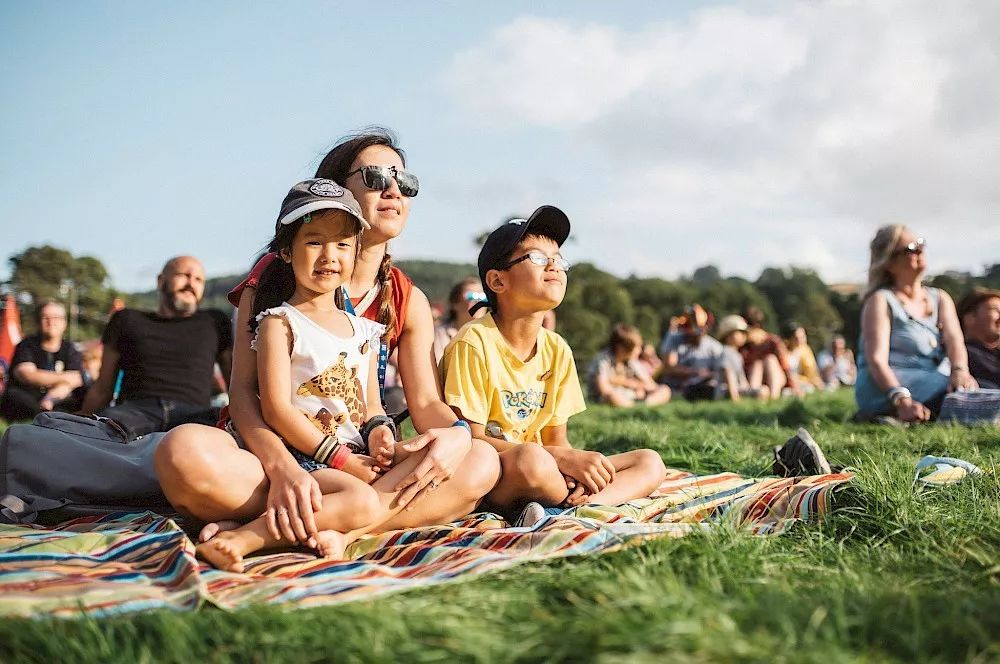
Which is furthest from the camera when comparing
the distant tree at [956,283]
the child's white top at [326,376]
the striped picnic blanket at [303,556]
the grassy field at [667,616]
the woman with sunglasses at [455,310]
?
the distant tree at [956,283]

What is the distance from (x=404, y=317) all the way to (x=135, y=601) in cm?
181

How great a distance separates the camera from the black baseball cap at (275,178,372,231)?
3.09 meters

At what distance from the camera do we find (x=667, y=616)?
5.49 ft

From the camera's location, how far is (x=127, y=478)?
335 cm

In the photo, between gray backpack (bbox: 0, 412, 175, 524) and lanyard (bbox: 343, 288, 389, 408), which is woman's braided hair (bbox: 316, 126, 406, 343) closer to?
lanyard (bbox: 343, 288, 389, 408)

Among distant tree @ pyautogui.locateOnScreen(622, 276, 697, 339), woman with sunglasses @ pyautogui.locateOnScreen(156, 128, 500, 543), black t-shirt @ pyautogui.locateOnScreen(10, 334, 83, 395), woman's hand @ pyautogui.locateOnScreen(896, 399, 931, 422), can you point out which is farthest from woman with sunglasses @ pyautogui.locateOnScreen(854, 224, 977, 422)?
distant tree @ pyautogui.locateOnScreen(622, 276, 697, 339)

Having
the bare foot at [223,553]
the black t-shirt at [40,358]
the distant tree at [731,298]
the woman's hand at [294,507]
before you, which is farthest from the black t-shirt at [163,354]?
the distant tree at [731,298]

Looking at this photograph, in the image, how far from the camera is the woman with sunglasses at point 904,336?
6.70m

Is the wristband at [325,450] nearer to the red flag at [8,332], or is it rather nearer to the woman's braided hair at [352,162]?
the woman's braided hair at [352,162]

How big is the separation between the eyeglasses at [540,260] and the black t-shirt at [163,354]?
2.87m

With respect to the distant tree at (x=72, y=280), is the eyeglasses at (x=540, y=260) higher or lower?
lower

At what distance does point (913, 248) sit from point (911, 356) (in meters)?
0.88

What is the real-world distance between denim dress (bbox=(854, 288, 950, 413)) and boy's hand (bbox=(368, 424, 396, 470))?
4949 mm

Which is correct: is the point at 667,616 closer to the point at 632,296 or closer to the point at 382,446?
the point at 382,446
